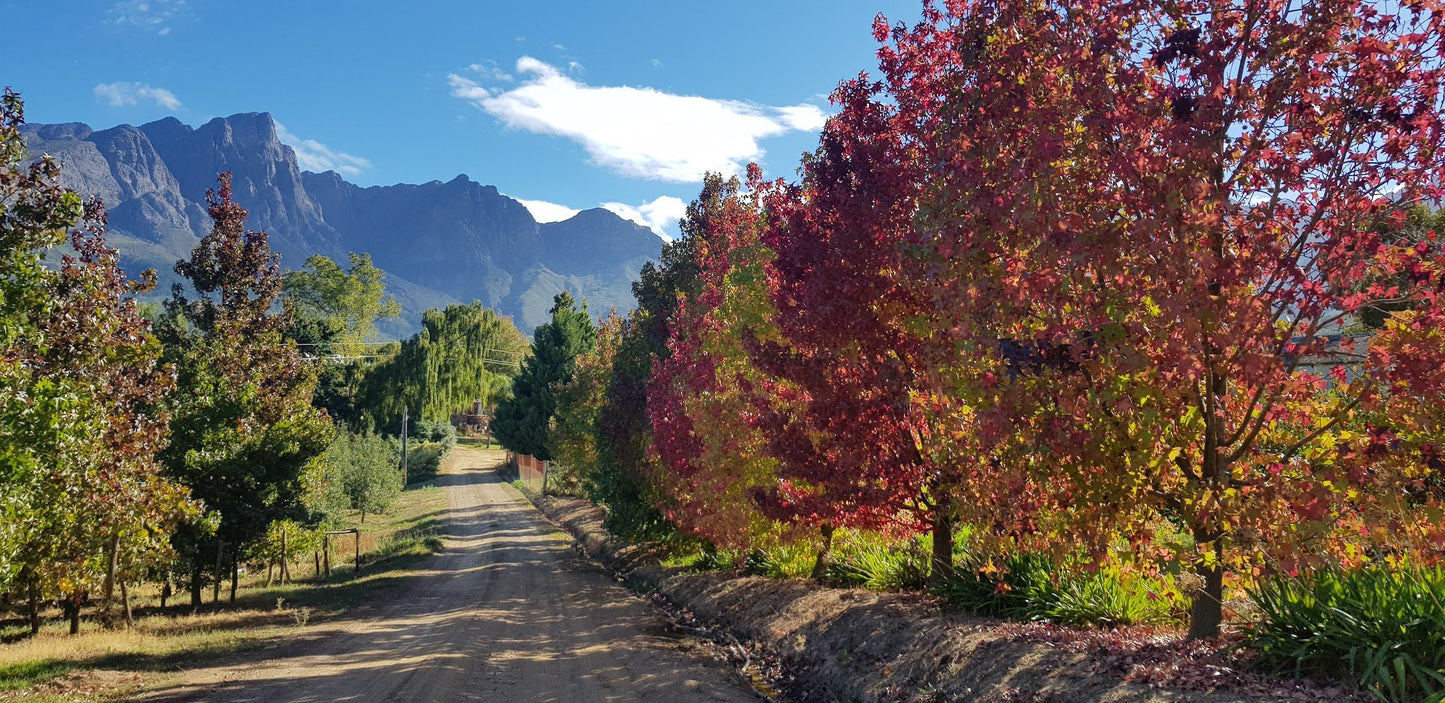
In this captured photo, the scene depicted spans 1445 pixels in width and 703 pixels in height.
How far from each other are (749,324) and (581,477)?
28.5m

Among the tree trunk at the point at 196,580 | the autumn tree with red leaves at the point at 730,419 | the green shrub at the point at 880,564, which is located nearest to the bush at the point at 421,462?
the tree trunk at the point at 196,580

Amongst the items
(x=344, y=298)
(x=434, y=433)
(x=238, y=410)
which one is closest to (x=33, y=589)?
(x=238, y=410)

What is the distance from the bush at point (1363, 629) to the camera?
5.68 m

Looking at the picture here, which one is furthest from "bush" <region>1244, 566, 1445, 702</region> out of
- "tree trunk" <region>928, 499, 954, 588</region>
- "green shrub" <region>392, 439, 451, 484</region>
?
"green shrub" <region>392, 439, 451, 484</region>

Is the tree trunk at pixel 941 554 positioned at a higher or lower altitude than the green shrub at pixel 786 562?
higher

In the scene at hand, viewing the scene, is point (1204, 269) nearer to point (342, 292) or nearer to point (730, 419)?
point (730, 419)

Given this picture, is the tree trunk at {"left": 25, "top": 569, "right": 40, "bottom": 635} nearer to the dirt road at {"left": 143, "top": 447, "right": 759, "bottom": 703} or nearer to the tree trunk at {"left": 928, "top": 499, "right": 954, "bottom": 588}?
the dirt road at {"left": 143, "top": 447, "right": 759, "bottom": 703}

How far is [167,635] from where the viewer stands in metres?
15.6

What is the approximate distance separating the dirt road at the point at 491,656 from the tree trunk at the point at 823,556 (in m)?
2.90

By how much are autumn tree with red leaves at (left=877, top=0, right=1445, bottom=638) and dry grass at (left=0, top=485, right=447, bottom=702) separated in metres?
11.7

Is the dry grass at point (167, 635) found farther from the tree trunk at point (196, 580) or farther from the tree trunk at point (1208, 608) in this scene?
the tree trunk at point (1208, 608)

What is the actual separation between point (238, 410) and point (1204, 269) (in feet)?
63.2

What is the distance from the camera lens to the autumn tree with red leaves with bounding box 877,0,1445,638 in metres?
5.93

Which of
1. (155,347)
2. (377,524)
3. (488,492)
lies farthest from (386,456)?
(155,347)
